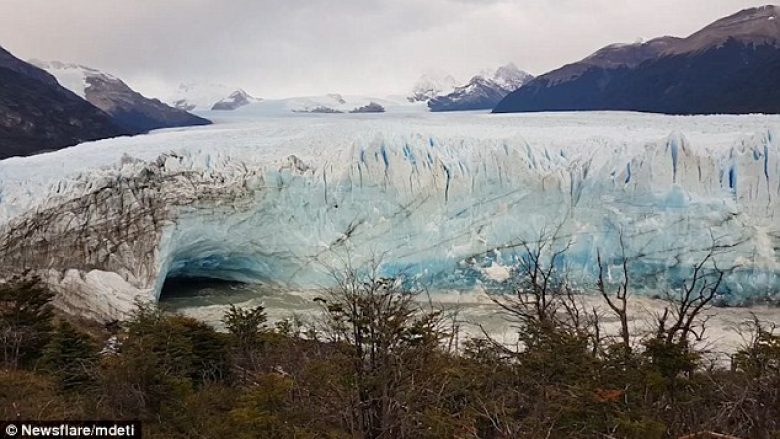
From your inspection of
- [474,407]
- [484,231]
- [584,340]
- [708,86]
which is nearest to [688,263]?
[484,231]

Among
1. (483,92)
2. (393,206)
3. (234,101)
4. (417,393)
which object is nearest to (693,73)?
(393,206)

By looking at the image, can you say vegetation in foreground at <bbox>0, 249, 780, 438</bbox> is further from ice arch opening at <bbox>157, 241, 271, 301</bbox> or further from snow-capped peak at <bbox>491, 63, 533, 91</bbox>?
snow-capped peak at <bbox>491, 63, 533, 91</bbox>

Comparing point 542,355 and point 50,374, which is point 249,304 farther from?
point 542,355

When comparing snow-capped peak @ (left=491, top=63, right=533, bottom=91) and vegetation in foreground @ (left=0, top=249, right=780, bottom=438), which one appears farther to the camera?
snow-capped peak @ (left=491, top=63, right=533, bottom=91)

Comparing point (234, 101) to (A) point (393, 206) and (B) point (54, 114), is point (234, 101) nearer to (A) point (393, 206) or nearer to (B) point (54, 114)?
(B) point (54, 114)

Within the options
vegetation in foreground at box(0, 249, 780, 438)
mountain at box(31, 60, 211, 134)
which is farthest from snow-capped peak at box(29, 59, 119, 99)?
vegetation in foreground at box(0, 249, 780, 438)

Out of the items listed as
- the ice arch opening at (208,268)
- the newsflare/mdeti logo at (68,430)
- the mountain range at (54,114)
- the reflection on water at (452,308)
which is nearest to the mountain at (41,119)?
the mountain range at (54,114)
